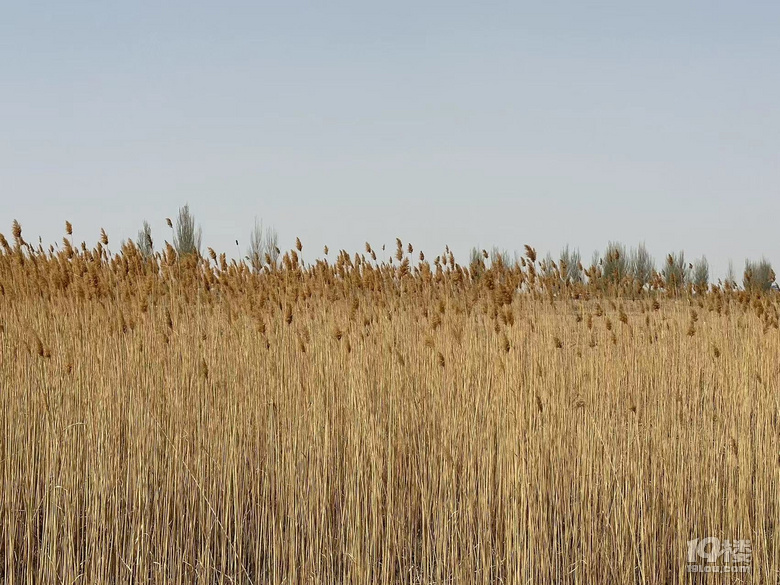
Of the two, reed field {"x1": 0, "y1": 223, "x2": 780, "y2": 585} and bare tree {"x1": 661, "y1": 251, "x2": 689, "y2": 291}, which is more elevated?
bare tree {"x1": 661, "y1": 251, "x2": 689, "y2": 291}

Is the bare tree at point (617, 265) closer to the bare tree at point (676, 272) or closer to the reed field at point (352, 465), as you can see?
the bare tree at point (676, 272)

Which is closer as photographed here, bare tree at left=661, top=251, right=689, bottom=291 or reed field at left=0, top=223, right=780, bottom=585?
reed field at left=0, top=223, right=780, bottom=585

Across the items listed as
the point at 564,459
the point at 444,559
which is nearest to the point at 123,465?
the point at 444,559

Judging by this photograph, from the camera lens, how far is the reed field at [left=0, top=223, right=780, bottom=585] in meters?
2.85

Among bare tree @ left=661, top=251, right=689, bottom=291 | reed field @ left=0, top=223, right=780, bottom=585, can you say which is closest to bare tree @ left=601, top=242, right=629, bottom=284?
bare tree @ left=661, top=251, right=689, bottom=291

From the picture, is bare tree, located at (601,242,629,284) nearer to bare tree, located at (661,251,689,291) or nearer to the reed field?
bare tree, located at (661,251,689,291)

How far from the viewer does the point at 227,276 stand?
626 centimetres

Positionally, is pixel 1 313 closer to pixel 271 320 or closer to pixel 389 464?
pixel 271 320

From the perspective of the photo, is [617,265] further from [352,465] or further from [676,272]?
[352,465]

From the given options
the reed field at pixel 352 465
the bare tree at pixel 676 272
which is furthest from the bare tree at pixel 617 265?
the reed field at pixel 352 465

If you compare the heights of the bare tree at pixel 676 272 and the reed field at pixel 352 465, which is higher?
the bare tree at pixel 676 272

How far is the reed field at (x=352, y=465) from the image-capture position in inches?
112

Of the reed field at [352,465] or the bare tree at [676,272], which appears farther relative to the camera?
the bare tree at [676,272]

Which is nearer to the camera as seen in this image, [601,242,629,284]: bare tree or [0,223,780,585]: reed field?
[0,223,780,585]: reed field
